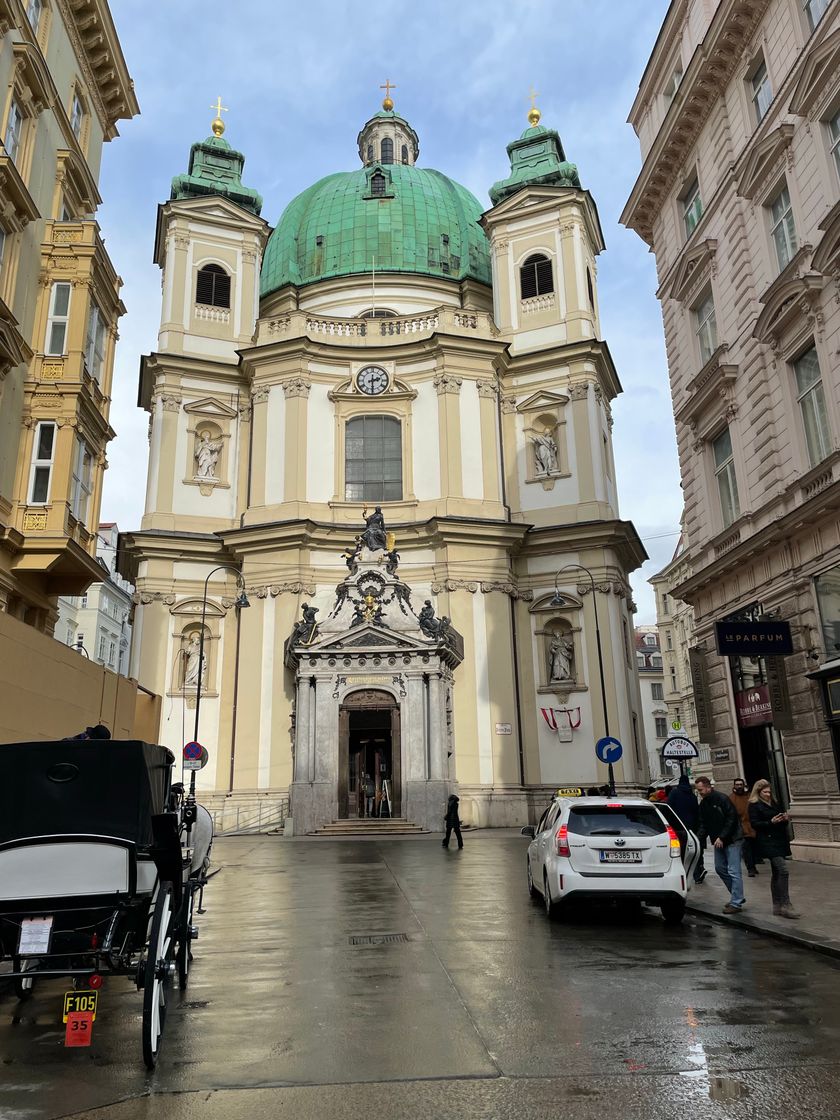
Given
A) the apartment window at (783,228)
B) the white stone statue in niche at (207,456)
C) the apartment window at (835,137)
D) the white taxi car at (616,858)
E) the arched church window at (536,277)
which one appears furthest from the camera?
the arched church window at (536,277)

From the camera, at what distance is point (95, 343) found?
79.9ft

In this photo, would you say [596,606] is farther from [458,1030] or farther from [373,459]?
[458,1030]

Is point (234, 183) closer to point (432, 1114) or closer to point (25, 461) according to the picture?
point (25, 461)

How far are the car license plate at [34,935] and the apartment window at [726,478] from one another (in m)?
19.8

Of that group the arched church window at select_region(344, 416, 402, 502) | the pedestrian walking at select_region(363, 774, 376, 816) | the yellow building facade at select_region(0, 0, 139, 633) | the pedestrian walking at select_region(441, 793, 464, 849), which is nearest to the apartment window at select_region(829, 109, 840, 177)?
the yellow building facade at select_region(0, 0, 139, 633)

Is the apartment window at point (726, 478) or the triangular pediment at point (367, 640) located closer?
the apartment window at point (726, 478)

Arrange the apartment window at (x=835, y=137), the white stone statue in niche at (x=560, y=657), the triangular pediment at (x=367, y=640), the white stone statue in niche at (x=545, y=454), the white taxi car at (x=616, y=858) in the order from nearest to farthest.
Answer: the white taxi car at (x=616, y=858) → the apartment window at (x=835, y=137) → the triangular pediment at (x=367, y=640) → the white stone statue in niche at (x=560, y=657) → the white stone statue in niche at (x=545, y=454)

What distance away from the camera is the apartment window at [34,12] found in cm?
2227

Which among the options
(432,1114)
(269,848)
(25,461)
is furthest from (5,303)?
(432,1114)

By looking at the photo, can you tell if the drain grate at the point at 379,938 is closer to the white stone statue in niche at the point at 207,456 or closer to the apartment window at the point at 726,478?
the apartment window at the point at 726,478

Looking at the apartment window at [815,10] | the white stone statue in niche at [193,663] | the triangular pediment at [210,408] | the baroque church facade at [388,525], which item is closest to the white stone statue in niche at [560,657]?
the baroque church facade at [388,525]

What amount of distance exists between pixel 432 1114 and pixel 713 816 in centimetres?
877

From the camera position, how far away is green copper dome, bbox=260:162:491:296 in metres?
47.1

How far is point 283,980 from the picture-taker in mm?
8305
